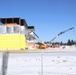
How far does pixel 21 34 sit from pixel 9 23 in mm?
7715

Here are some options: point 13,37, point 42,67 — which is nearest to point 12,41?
point 13,37

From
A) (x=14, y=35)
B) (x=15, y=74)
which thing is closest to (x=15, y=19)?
(x=14, y=35)

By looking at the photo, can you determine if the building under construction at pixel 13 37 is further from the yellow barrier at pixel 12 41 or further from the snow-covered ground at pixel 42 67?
the snow-covered ground at pixel 42 67

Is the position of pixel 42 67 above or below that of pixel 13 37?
below

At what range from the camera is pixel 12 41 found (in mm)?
76625

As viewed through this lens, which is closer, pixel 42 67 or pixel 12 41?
pixel 42 67

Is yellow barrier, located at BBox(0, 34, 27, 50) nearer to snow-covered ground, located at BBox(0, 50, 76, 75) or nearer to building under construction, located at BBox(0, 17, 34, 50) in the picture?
building under construction, located at BBox(0, 17, 34, 50)

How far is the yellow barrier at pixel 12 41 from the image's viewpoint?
75.8 meters

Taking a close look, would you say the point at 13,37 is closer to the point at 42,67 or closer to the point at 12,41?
the point at 12,41

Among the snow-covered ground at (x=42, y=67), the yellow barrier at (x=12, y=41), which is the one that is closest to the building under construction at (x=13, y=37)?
the yellow barrier at (x=12, y=41)

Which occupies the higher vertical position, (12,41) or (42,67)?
(12,41)

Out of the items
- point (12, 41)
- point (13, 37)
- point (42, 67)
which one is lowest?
point (42, 67)

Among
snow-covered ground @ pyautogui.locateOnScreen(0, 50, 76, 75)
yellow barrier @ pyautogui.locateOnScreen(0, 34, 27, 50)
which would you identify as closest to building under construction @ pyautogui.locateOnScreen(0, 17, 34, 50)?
yellow barrier @ pyautogui.locateOnScreen(0, 34, 27, 50)

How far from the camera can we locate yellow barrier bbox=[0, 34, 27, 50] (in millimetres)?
75844
